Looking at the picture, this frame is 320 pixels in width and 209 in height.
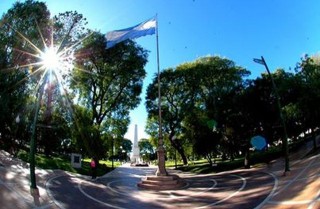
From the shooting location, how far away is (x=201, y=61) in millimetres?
42375

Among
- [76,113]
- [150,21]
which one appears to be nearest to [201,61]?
[76,113]

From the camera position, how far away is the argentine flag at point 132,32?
20609mm

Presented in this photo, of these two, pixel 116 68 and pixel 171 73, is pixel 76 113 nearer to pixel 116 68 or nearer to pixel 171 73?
pixel 116 68

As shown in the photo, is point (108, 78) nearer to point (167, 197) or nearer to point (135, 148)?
point (167, 197)

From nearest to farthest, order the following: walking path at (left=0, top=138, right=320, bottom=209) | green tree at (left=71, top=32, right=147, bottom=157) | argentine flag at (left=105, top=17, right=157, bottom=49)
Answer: walking path at (left=0, top=138, right=320, bottom=209) < argentine flag at (left=105, top=17, right=157, bottom=49) < green tree at (left=71, top=32, right=147, bottom=157)

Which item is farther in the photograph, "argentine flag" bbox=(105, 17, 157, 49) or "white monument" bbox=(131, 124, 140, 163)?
"white monument" bbox=(131, 124, 140, 163)

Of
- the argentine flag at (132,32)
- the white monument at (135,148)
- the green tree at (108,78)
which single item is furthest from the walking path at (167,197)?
the white monument at (135,148)

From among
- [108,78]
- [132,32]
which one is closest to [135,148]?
[108,78]

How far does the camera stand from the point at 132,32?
69.3ft

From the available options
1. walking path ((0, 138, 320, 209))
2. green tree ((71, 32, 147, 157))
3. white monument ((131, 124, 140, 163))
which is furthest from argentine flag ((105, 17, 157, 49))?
white monument ((131, 124, 140, 163))

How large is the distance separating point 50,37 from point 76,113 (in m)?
8.32

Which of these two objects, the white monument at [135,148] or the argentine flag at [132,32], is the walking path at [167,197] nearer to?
the argentine flag at [132,32]

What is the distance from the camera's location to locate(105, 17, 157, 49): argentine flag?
67.6ft

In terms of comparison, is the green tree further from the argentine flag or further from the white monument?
the white monument
